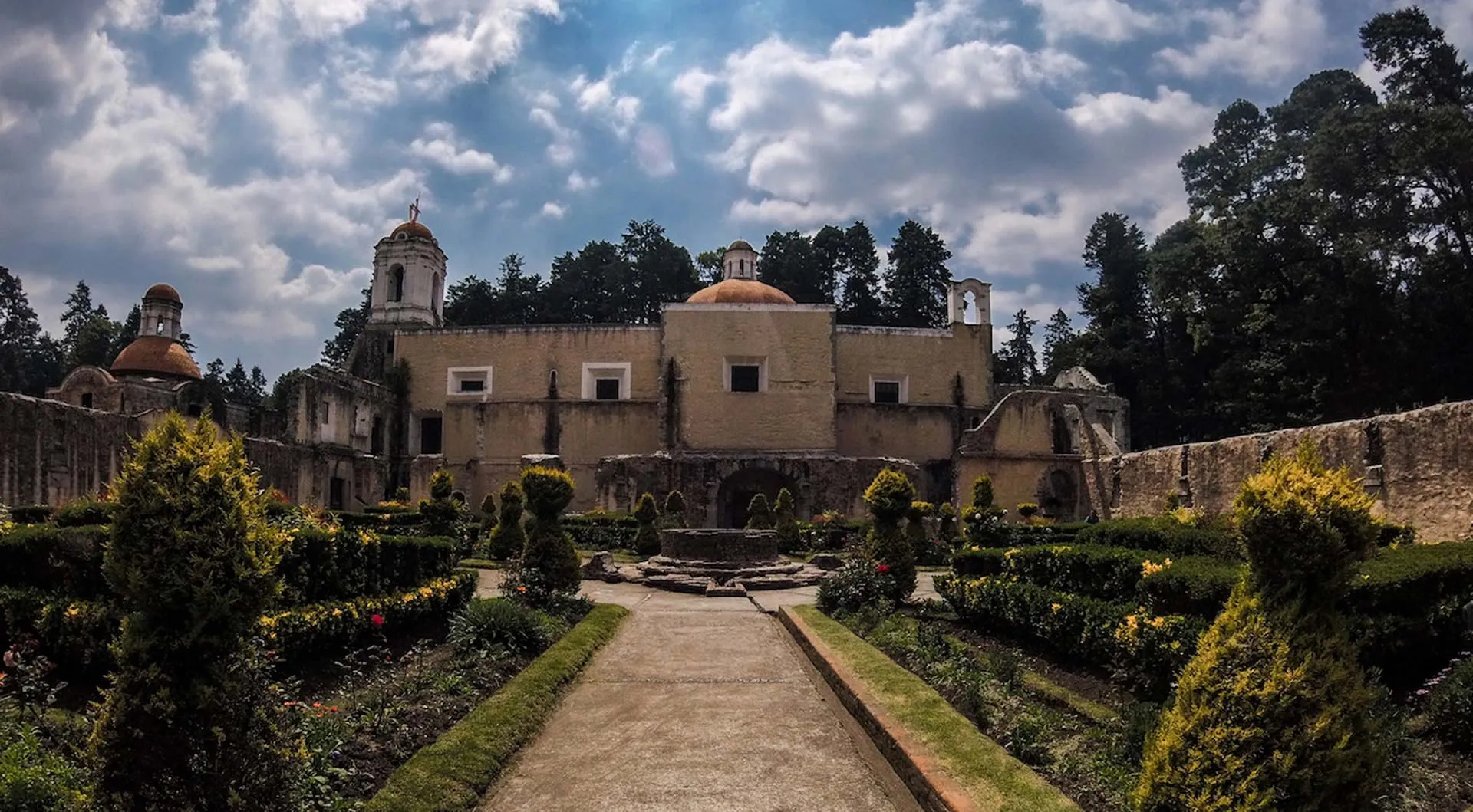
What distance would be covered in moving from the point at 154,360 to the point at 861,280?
32710 mm

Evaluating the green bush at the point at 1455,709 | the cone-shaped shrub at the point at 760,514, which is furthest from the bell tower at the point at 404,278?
the green bush at the point at 1455,709

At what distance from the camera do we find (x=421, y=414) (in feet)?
109

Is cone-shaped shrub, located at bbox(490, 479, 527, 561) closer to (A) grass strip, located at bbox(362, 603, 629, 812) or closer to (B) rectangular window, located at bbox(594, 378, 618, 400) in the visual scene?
(A) grass strip, located at bbox(362, 603, 629, 812)

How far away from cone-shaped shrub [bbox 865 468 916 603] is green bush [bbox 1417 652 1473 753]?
249 inches

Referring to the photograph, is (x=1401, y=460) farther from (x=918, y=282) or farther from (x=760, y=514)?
(x=918, y=282)

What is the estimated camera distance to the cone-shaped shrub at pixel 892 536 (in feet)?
35.1

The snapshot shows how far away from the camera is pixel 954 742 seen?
16.4 ft

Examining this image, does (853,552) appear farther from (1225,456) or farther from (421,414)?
(421,414)

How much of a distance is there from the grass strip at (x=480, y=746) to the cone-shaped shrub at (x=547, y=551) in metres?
2.49

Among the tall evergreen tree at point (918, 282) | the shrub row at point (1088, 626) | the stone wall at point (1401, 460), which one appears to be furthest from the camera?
the tall evergreen tree at point (918, 282)

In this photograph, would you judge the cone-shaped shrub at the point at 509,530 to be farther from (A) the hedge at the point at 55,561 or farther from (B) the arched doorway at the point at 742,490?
(A) the hedge at the point at 55,561

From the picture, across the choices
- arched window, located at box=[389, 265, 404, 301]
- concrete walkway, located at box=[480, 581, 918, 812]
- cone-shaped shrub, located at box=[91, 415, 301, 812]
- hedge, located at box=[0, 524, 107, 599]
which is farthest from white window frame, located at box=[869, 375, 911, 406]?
cone-shaped shrub, located at box=[91, 415, 301, 812]

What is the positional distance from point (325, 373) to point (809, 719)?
999 inches

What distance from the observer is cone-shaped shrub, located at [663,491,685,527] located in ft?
74.0
